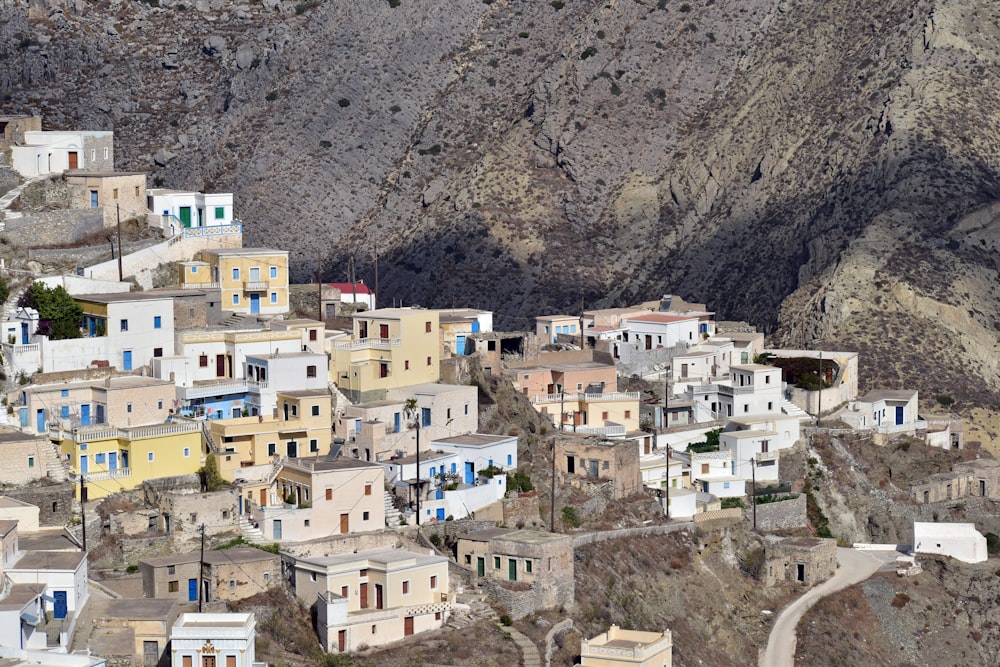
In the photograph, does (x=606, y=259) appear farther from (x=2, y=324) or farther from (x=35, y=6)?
(x=2, y=324)

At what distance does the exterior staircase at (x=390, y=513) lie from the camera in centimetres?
7269

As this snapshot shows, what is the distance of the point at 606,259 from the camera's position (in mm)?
125625

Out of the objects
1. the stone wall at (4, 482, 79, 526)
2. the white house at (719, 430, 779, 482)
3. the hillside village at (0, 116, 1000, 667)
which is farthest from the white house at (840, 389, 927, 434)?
the stone wall at (4, 482, 79, 526)

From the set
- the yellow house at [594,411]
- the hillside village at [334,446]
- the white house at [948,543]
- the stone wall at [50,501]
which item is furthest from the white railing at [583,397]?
the stone wall at [50,501]

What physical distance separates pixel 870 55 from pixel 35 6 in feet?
141

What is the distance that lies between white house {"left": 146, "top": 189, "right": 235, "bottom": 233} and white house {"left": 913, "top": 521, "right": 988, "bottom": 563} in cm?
2528

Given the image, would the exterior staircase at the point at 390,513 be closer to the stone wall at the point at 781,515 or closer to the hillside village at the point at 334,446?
the hillside village at the point at 334,446

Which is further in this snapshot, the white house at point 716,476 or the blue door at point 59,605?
the white house at point 716,476

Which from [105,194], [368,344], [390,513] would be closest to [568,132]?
[105,194]

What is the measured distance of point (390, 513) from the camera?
2881 inches

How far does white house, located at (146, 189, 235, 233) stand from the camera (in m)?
87.3

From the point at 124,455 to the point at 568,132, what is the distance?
210 ft

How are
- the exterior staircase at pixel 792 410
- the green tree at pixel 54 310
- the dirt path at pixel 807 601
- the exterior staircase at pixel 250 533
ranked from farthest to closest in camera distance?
the exterior staircase at pixel 792 410 < the dirt path at pixel 807 601 < the green tree at pixel 54 310 < the exterior staircase at pixel 250 533

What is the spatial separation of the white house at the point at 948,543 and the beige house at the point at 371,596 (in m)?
22.4
